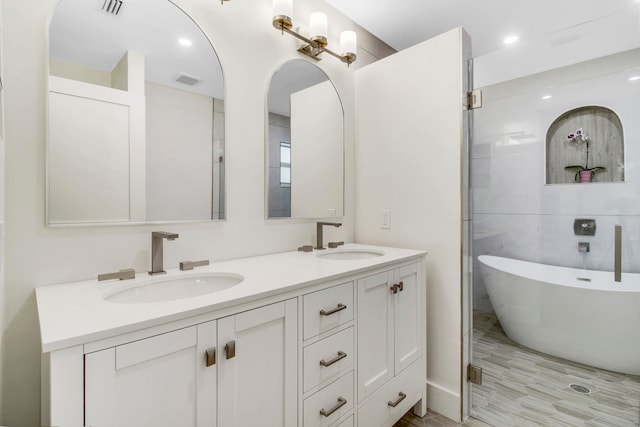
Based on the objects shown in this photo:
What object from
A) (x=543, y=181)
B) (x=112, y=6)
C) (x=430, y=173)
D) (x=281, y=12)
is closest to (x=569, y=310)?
(x=543, y=181)

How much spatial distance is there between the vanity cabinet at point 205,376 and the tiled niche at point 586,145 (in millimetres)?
1589

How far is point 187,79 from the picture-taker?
1.39 metres

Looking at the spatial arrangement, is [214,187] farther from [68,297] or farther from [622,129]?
[622,129]

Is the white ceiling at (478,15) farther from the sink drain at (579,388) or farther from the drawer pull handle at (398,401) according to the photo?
the drawer pull handle at (398,401)

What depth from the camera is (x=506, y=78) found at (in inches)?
69.9

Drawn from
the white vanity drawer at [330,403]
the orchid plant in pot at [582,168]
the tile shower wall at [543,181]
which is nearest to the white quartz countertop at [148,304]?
the white vanity drawer at [330,403]

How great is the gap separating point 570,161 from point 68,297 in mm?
2227

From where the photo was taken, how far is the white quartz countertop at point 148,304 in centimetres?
68

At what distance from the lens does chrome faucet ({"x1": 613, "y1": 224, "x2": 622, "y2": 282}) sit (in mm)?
1472

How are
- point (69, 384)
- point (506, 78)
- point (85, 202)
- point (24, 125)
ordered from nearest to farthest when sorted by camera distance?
point (69, 384)
point (24, 125)
point (85, 202)
point (506, 78)

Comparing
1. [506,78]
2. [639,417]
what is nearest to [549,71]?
[506,78]

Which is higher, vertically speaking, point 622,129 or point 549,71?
point 549,71

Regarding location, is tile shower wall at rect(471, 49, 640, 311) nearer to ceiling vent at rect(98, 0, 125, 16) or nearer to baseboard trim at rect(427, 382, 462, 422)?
baseboard trim at rect(427, 382, 462, 422)

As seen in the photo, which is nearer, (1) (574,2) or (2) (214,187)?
(2) (214,187)
